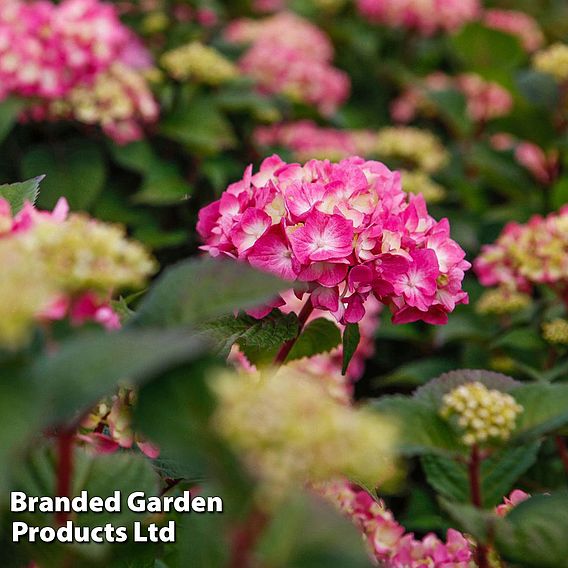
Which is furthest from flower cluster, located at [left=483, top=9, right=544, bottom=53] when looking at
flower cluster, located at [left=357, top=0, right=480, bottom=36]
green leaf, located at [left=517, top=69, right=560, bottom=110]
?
green leaf, located at [left=517, top=69, right=560, bottom=110]

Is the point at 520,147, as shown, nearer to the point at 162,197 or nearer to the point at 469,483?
the point at 162,197

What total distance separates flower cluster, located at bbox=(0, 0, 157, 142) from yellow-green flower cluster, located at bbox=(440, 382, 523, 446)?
3.41 feet

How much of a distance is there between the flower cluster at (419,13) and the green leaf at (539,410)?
216 centimetres

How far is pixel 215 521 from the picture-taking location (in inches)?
21.3

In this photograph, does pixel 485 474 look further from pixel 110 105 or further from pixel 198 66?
pixel 198 66

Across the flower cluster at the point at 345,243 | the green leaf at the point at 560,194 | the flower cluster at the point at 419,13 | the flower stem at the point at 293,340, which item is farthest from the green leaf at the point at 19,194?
the flower cluster at the point at 419,13

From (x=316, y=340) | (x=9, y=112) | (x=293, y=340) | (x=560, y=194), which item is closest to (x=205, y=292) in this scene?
(x=293, y=340)

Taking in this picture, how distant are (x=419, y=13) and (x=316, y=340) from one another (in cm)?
200

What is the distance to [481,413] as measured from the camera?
795 millimetres

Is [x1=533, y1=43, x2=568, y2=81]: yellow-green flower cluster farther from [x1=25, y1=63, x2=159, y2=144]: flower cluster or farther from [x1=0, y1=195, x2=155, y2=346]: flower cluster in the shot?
[x1=0, y1=195, x2=155, y2=346]: flower cluster

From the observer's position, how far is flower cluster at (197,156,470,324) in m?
0.91

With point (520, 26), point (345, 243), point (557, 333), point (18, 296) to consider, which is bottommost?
point (520, 26)

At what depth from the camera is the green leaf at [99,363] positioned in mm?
485

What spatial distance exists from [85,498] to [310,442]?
27cm
